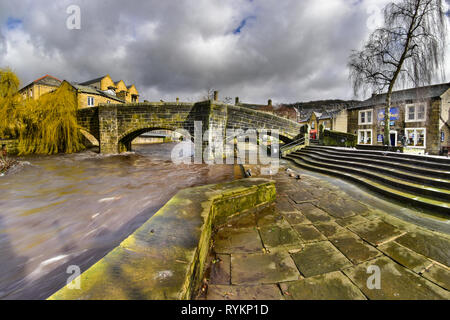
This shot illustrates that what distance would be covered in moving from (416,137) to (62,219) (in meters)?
29.5

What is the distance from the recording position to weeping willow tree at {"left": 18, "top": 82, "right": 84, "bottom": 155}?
1286cm

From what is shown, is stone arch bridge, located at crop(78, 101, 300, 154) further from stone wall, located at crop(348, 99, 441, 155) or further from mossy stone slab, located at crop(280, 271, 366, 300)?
stone wall, located at crop(348, 99, 441, 155)

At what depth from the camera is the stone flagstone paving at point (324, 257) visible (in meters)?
1.69

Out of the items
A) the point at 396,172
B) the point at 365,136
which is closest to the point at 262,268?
the point at 396,172

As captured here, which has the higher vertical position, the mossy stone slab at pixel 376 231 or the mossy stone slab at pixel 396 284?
the mossy stone slab at pixel 376 231

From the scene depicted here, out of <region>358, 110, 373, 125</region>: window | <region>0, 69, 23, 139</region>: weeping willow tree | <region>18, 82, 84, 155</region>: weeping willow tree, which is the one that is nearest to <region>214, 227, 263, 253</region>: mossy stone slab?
<region>18, 82, 84, 155</region>: weeping willow tree

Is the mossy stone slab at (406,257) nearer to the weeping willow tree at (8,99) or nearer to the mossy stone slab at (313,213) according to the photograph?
the mossy stone slab at (313,213)

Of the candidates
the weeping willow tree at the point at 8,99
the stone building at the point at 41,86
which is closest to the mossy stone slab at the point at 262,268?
the weeping willow tree at the point at 8,99

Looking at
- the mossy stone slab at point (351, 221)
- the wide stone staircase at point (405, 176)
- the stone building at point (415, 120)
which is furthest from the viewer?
the stone building at point (415, 120)

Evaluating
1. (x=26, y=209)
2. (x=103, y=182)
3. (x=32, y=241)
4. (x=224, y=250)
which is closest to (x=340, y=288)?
(x=224, y=250)

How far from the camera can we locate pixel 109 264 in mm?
1445

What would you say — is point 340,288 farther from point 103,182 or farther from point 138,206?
point 103,182

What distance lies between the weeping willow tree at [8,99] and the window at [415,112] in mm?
36235
